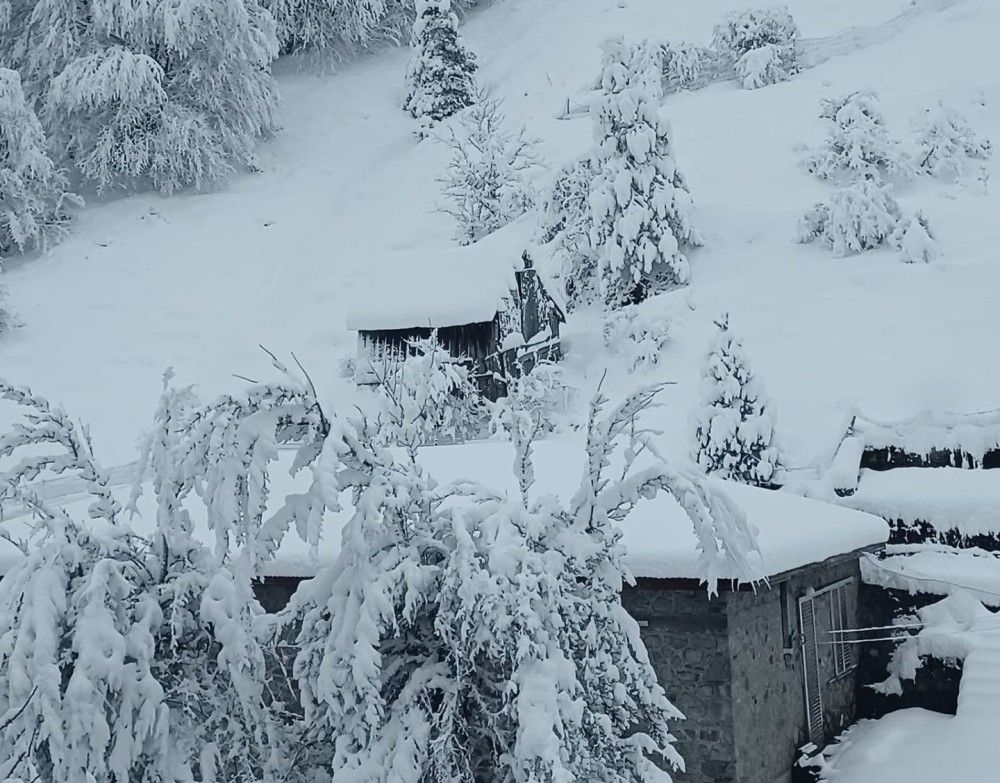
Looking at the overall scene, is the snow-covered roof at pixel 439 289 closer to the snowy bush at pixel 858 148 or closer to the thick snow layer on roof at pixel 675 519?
the snowy bush at pixel 858 148

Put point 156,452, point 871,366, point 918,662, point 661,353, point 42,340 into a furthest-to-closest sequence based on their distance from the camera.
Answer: point 42,340, point 661,353, point 871,366, point 918,662, point 156,452

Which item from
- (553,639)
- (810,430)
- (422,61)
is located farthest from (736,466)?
(422,61)

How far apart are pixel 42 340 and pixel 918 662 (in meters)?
21.3

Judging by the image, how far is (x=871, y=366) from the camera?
60.1ft

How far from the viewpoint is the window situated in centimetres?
1061

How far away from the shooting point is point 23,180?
27609 millimetres

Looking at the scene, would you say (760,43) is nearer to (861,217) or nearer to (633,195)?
(633,195)

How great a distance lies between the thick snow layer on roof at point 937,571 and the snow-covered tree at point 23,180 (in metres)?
24.4

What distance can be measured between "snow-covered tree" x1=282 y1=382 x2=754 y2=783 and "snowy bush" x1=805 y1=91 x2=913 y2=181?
20.5 m

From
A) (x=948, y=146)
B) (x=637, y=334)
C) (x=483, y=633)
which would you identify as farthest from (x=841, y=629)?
(x=948, y=146)

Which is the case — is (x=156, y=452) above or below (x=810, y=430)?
above

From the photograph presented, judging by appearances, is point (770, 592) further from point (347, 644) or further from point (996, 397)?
point (996, 397)

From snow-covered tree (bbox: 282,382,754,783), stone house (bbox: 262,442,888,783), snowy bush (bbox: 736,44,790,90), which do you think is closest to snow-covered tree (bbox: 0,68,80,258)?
stone house (bbox: 262,442,888,783)

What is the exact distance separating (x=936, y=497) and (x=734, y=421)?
346 centimetres
